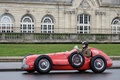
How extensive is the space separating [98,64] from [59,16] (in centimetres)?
3537

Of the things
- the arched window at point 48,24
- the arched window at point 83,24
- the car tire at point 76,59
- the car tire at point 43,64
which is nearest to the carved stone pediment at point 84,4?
the arched window at point 83,24

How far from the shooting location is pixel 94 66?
17766 mm

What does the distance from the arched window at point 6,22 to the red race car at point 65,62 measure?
33.6 m

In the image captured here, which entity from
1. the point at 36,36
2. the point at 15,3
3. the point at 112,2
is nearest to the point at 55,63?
the point at 36,36

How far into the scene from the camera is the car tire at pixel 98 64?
58.3ft

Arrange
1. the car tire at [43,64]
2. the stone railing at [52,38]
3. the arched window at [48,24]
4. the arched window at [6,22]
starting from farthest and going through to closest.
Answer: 1. the arched window at [48,24]
2. the arched window at [6,22]
3. the stone railing at [52,38]
4. the car tire at [43,64]

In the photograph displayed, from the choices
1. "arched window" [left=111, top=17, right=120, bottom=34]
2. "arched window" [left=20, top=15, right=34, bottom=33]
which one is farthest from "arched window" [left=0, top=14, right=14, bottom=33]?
"arched window" [left=111, top=17, right=120, bottom=34]

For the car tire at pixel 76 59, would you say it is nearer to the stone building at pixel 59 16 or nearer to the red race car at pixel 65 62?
the red race car at pixel 65 62

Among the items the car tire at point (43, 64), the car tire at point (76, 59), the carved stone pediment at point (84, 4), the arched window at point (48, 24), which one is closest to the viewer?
the car tire at point (43, 64)

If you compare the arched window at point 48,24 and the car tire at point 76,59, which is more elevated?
the arched window at point 48,24

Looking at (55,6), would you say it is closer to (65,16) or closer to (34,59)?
(65,16)

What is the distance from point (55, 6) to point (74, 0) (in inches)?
114

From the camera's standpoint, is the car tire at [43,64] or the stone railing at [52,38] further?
the stone railing at [52,38]

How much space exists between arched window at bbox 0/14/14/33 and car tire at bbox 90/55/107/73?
34.0 meters
